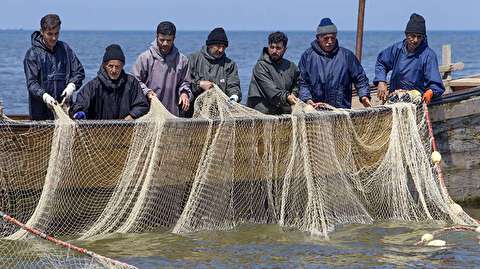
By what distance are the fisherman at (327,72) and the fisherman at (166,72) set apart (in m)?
1.30

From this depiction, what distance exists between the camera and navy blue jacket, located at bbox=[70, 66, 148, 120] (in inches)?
420

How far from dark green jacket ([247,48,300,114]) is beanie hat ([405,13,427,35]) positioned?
1.29 m

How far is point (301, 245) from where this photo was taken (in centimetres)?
1083

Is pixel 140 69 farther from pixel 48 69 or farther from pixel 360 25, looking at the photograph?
pixel 360 25

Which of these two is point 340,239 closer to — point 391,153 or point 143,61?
point 391,153

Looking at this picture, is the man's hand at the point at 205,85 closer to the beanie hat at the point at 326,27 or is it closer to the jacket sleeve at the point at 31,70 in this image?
the beanie hat at the point at 326,27

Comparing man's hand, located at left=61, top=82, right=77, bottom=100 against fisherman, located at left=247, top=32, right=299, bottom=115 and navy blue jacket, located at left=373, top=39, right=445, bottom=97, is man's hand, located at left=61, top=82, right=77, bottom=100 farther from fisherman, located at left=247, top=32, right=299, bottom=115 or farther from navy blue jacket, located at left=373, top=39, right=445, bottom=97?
navy blue jacket, located at left=373, top=39, right=445, bottom=97

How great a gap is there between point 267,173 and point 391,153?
135cm

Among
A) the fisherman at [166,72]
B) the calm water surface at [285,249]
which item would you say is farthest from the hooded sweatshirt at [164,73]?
the calm water surface at [285,249]

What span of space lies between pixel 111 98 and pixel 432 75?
3568 millimetres

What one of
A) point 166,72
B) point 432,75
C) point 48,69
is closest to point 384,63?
point 432,75

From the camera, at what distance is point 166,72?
37.2ft

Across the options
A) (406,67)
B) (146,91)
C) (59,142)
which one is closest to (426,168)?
(406,67)

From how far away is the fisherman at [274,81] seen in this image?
11406 mm
